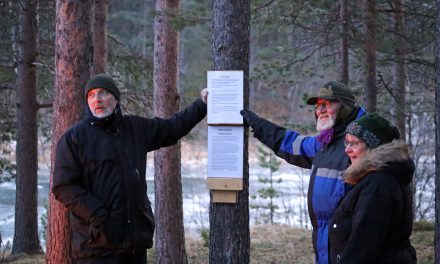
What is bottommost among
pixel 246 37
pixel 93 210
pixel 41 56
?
pixel 93 210

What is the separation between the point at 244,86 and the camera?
5.09m

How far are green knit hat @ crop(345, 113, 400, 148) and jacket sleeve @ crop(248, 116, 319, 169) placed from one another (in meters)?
0.92

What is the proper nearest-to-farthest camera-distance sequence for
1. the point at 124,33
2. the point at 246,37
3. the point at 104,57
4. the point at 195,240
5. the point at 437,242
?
1. the point at 246,37
2. the point at 437,242
3. the point at 104,57
4. the point at 195,240
5. the point at 124,33

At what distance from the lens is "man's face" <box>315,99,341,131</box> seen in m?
4.48

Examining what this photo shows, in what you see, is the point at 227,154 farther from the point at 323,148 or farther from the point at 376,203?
the point at 376,203

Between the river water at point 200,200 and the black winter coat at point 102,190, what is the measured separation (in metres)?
8.55

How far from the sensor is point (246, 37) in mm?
5160

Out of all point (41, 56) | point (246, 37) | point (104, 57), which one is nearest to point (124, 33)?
point (41, 56)

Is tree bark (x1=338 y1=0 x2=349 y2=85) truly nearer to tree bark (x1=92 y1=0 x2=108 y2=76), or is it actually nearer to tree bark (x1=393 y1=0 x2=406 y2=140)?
Result: tree bark (x1=393 y1=0 x2=406 y2=140)

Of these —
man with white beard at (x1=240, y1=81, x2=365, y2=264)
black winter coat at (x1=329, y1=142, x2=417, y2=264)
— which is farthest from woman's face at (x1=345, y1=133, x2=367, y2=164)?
man with white beard at (x1=240, y1=81, x2=365, y2=264)

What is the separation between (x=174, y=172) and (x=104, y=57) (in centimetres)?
230

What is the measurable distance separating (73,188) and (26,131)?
7197mm

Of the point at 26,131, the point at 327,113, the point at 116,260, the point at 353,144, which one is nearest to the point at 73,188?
the point at 116,260

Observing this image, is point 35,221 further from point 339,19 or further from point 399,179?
point 399,179
